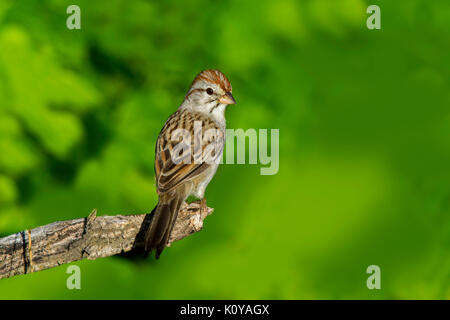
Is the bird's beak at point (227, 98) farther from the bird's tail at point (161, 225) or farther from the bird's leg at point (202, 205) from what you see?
the bird's tail at point (161, 225)

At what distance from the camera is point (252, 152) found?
5121 mm

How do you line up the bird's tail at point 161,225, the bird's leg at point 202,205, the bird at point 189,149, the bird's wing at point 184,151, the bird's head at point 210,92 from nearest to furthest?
the bird's tail at point 161,225 < the bird at point 189,149 < the bird's wing at point 184,151 < the bird's leg at point 202,205 < the bird's head at point 210,92

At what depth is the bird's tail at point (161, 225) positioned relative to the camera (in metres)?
3.87

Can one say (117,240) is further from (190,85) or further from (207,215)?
(190,85)

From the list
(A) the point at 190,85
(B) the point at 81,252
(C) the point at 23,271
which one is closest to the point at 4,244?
(C) the point at 23,271

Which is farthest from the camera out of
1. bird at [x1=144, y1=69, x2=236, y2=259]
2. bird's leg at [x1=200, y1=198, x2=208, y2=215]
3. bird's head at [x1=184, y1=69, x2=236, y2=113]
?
bird's head at [x1=184, y1=69, x2=236, y2=113]

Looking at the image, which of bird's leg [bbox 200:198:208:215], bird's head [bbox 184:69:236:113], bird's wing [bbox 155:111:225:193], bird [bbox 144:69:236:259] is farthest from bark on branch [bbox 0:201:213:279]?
bird's head [bbox 184:69:236:113]

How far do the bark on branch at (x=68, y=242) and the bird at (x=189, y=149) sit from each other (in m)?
0.21

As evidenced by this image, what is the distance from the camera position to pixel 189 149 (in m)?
4.54

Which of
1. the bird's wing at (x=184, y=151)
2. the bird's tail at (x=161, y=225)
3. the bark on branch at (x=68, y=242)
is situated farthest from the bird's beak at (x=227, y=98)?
the bark on branch at (x=68, y=242)

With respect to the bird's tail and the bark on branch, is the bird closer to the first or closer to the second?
the bird's tail

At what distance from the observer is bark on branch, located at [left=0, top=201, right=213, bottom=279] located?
13.5 feet

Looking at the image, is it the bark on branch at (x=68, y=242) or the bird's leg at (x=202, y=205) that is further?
the bird's leg at (x=202, y=205)

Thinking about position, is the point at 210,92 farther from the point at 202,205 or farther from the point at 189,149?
the point at 202,205
